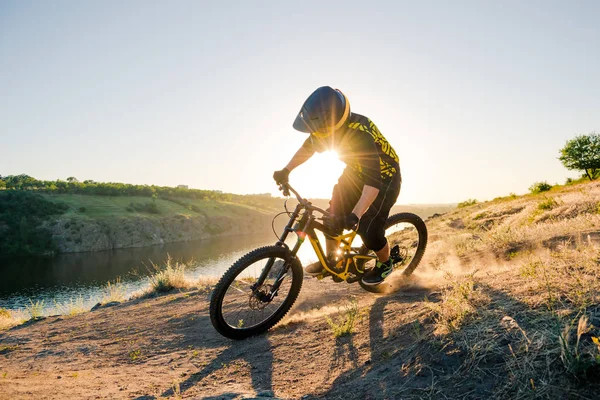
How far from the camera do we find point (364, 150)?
16.8 feet

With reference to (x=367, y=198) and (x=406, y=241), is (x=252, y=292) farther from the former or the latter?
(x=406, y=241)

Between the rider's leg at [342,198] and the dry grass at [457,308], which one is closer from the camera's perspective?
the dry grass at [457,308]

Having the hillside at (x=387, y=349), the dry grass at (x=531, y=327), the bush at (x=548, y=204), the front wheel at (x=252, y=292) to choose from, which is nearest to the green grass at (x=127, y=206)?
the hillside at (x=387, y=349)

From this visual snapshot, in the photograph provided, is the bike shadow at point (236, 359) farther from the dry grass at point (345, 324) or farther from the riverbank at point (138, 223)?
the riverbank at point (138, 223)

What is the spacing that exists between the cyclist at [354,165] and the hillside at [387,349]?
100 cm

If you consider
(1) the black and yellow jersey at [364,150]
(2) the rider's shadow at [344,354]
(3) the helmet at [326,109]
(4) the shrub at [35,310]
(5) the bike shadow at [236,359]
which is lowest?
(4) the shrub at [35,310]

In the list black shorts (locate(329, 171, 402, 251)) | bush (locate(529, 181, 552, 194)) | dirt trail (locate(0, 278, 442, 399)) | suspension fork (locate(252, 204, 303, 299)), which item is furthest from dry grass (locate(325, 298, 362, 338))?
bush (locate(529, 181, 552, 194))

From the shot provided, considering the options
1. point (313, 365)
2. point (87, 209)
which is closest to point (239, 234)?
point (87, 209)

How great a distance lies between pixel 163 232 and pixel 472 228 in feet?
362

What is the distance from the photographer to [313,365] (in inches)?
155

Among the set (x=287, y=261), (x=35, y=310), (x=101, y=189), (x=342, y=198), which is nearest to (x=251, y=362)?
(x=287, y=261)

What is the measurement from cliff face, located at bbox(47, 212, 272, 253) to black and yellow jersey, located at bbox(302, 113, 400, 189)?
10364cm

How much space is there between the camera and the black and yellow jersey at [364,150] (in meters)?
5.09

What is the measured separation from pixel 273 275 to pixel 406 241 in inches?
144
